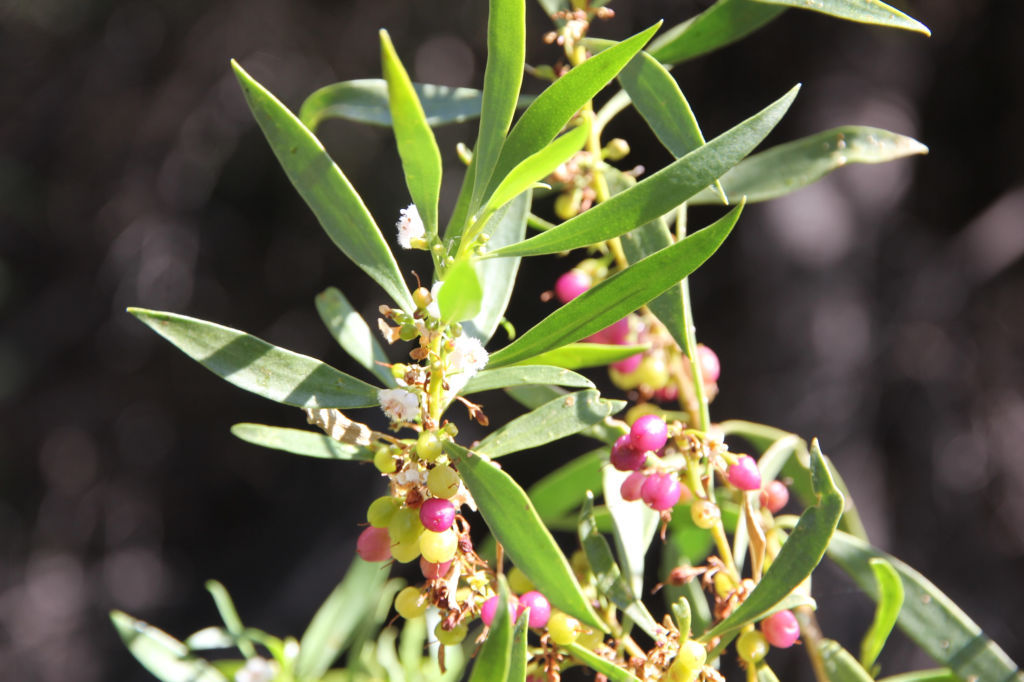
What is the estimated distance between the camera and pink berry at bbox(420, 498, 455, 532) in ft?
1.48

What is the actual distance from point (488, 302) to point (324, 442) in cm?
16

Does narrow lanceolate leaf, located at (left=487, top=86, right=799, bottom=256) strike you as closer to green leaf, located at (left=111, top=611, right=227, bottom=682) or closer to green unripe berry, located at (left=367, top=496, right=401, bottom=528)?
green unripe berry, located at (left=367, top=496, right=401, bottom=528)

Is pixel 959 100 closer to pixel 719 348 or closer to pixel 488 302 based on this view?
pixel 719 348

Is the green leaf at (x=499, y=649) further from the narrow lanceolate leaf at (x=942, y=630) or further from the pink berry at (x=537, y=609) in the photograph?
the narrow lanceolate leaf at (x=942, y=630)

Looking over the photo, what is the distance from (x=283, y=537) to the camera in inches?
94.3

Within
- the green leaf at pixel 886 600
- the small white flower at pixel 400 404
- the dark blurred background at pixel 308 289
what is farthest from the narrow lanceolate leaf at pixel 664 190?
the dark blurred background at pixel 308 289

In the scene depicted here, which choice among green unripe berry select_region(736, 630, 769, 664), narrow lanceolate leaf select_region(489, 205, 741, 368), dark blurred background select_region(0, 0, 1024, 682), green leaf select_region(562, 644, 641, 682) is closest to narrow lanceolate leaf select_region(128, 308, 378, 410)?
narrow lanceolate leaf select_region(489, 205, 741, 368)

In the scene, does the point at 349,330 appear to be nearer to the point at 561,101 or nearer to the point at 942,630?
the point at 561,101

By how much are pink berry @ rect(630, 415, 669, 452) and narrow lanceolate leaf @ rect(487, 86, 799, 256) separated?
5.7 inches

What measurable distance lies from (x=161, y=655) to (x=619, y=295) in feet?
1.91

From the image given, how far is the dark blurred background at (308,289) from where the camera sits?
182 centimetres

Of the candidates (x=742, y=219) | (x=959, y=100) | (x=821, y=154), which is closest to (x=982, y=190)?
(x=959, y=100)

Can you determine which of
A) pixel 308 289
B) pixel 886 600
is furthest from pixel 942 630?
pixel 308 289

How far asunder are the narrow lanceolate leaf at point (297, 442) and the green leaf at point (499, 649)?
17 centimetres
